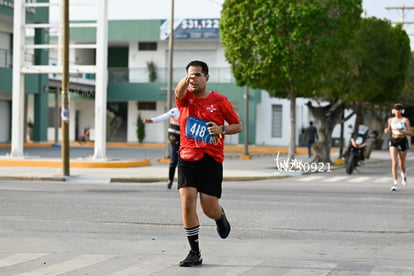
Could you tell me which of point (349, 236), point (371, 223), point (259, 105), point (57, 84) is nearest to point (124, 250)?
point (349, 236)

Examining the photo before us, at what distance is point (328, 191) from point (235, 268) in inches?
425

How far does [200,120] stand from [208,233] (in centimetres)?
299

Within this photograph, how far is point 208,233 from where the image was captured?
1079 cm

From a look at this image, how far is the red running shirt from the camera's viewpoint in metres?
8.13

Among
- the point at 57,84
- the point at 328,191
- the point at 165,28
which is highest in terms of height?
the point at 165,28

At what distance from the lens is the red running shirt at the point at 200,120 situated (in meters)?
8.13

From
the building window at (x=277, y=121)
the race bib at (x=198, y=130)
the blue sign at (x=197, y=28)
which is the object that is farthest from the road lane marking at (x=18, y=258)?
the building window at (x=277, y=121)

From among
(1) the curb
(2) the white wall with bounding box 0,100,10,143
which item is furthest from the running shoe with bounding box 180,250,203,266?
(2) the white wall with bounding box 0,100,10,143

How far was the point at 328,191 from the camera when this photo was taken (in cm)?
1848

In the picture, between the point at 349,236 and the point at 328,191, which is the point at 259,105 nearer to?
the point at 328,191

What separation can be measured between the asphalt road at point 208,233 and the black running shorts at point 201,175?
75cm

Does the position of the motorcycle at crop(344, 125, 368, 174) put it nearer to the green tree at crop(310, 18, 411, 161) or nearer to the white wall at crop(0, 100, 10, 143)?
the green tree at crop(310, 18, 411, 161)

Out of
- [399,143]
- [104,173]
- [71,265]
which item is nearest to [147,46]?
[104,173]

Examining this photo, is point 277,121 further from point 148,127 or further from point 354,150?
point 354,150
